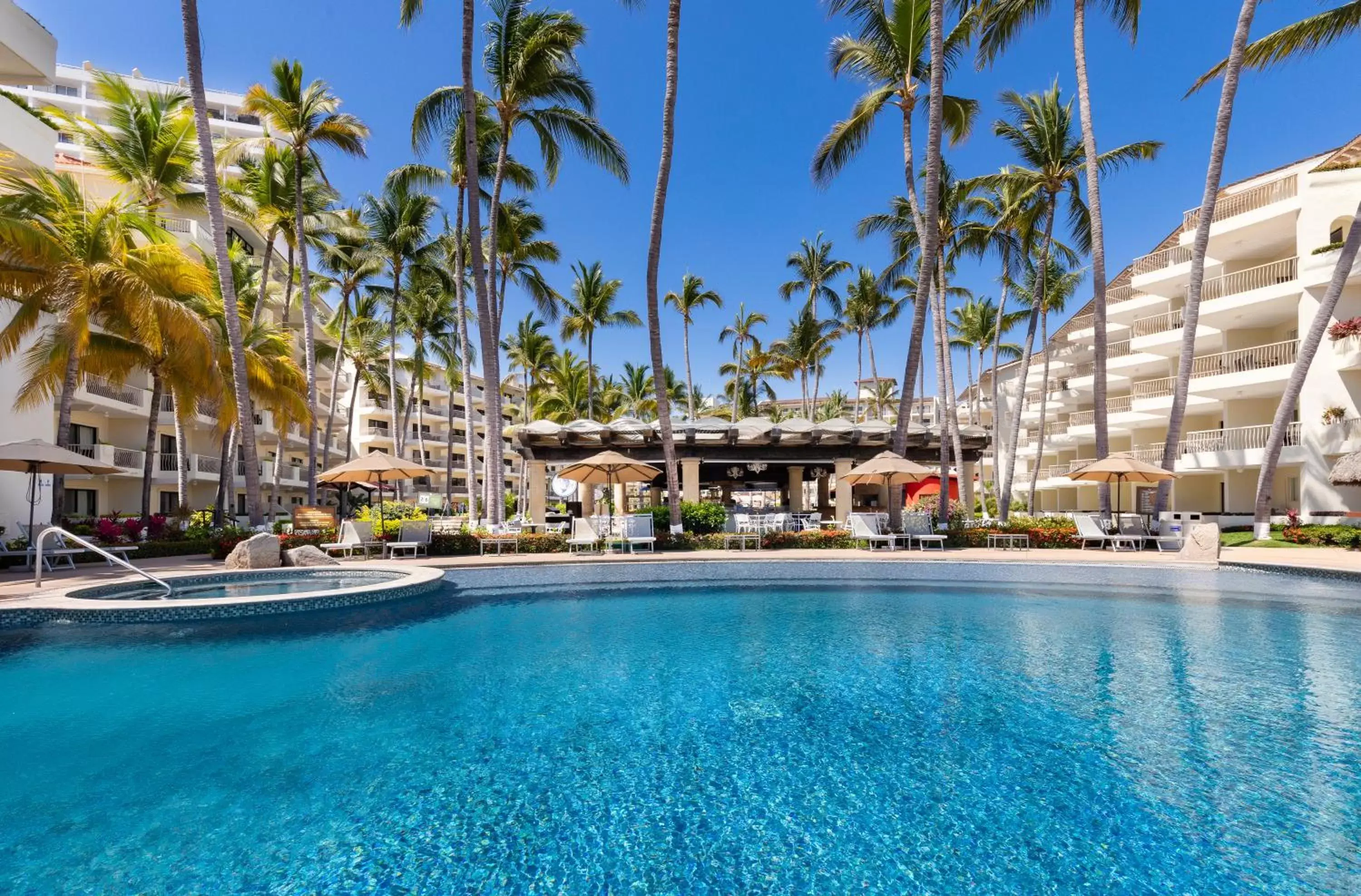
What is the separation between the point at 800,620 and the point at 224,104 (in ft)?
227

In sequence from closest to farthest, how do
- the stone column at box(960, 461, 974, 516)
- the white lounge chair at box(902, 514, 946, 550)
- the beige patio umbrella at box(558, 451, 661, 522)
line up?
the beige patio umbrella at box(558, 451, 661, 522) < the white lounge chair at box(902, 514, 946, 550) < the stone column at box(960, 461, 974, 516)

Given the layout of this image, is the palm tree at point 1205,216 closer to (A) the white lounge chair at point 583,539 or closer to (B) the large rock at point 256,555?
(A) the white lounge chair at point 583,539

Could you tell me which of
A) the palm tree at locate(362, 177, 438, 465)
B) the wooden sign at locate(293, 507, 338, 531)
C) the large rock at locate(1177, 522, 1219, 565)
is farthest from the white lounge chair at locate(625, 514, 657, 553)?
the palm tree at locate(362, 177, 438, 465)

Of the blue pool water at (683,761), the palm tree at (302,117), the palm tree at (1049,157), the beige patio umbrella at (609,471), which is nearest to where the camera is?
the blue pool water at (683,761)

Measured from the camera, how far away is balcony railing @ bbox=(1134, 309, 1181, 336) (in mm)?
27681

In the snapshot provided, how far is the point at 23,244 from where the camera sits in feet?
42.5

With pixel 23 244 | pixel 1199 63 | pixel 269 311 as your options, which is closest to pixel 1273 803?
pixel 23 244

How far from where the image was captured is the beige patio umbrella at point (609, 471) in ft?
54.5

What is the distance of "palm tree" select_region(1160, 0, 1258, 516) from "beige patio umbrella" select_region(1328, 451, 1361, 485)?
3.99 m

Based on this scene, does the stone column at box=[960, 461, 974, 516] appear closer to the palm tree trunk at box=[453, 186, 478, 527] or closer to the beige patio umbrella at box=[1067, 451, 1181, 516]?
the beige patio umbrella at box=[1067, 451, 1181, 516]

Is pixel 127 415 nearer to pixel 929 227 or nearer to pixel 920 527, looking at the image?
pixel 920 527

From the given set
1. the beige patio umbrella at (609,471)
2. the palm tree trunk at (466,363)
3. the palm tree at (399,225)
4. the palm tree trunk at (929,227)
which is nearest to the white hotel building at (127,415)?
the palm tree at (399,225)

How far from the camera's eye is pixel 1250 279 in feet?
79.7

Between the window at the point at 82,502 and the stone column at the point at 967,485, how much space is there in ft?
103
